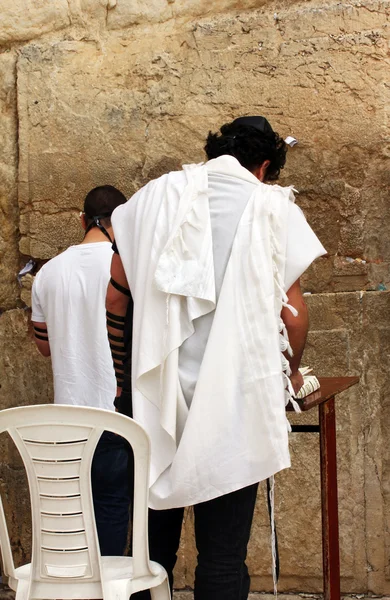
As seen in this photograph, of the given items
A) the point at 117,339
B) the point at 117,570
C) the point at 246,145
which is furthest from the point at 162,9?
the point at 117,570

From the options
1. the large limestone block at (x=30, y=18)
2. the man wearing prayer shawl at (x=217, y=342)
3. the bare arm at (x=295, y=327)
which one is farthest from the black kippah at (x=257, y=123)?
the large limestone block at (x=30, y=18)

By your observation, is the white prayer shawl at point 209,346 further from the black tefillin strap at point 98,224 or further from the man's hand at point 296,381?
the black tefillin strap at point 98,224

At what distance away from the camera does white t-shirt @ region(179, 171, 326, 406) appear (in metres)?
2.54

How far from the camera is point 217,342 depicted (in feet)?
8.07

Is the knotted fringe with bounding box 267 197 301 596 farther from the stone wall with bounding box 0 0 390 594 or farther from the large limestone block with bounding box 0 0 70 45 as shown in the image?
the large limestone block with bounding box 0 0 70 45

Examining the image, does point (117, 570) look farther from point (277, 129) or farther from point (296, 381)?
point (277, 129)

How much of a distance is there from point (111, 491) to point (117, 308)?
103 cm

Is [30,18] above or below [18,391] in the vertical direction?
above

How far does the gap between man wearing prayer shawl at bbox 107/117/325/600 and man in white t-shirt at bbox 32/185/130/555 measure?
2.75ft

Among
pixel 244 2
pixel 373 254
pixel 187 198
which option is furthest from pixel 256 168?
pixel 244 2

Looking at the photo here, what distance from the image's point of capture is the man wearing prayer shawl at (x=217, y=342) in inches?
96.7

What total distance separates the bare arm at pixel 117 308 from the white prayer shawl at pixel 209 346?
167 mm

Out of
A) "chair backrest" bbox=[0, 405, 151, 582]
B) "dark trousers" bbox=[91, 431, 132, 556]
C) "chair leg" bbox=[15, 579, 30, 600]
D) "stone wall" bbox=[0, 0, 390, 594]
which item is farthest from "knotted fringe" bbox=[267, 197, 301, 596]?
"stone wall" bbox=[0, 0, 390, 594]

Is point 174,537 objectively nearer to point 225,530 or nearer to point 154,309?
point 225,530
